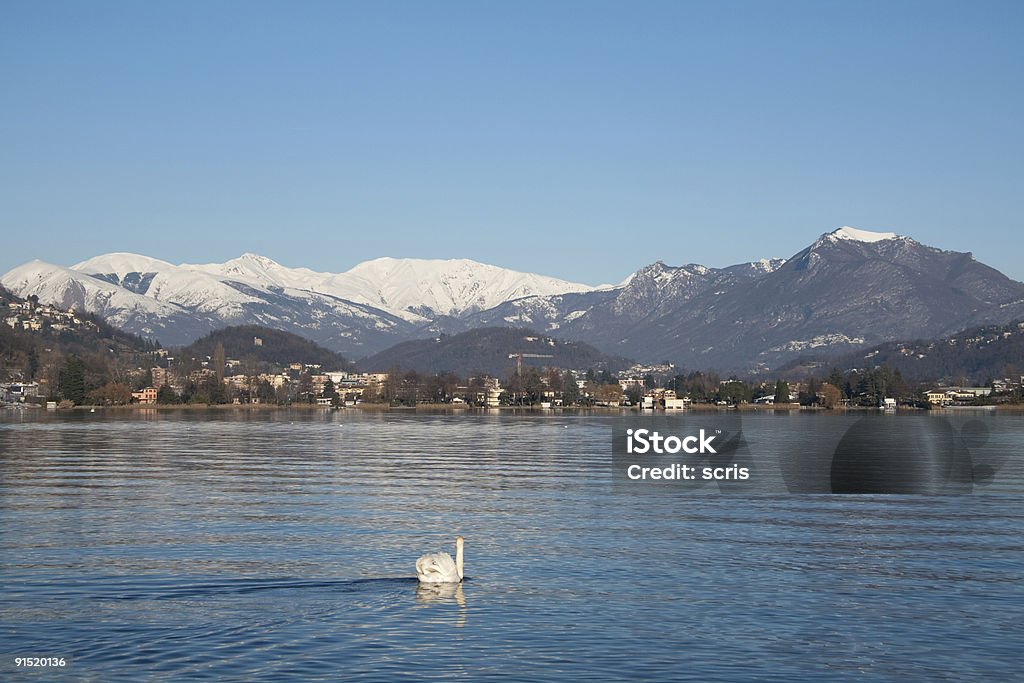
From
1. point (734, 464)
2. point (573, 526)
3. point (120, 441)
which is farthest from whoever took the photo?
point (120, 441)

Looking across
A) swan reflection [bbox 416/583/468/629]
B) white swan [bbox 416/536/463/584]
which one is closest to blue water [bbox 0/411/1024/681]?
swan reflection [bbox 416/583/468/629]

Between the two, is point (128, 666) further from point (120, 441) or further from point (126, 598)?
point (120, 441)

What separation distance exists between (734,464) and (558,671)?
186ft

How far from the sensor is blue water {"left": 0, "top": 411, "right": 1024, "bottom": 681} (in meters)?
25.4

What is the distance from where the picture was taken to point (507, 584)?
3319cm

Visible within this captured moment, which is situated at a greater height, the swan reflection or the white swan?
the white swan

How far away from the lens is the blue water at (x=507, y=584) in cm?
2538

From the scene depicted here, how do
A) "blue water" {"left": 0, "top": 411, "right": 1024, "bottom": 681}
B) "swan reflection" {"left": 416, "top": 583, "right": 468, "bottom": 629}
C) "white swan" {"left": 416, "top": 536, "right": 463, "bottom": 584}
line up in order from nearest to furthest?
"blue water" {"left": 0, "top": 411, "right": 1024, "bottom": 681} → "swan reflection" {"left": 416, "top": 583, "right": 468, "bottom": 629} → "white swan" {"left": 416, "top": 536, "right": 463, "bottom": 584}

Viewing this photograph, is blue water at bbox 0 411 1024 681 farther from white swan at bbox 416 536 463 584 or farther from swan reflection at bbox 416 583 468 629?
white swan at bbox 416 536 463 584

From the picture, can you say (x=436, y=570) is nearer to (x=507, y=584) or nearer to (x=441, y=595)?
(x=441, y=595)

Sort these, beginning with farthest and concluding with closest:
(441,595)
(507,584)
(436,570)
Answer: (507,584)
(436,570)
(441,595)

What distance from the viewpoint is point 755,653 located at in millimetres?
26062

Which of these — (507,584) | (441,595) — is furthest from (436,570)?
(507,584)

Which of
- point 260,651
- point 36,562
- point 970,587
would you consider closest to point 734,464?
point 970,587
